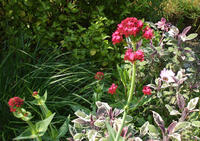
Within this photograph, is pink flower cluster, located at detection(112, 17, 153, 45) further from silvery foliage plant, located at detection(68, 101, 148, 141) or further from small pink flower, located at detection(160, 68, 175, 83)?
small pink flower, located at detection(160, 68, 175, 83)

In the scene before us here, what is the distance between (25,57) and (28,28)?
431mm

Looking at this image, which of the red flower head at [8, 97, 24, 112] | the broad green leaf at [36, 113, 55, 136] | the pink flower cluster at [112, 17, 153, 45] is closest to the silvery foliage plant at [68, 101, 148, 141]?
the broad green leaf at [36, 113, 55, 136]

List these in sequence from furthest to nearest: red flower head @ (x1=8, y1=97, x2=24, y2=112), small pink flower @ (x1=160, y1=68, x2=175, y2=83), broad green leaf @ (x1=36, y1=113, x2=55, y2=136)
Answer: small pink flower @ (x1=160, y1=68, x2=175, y2=83), broad green leaf @ (x1=36, y1=113, x2=55, y2=136), red flower head @ (x1=8, y1=97, x2=24, y2=112)

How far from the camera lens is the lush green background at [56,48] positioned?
7.40 feet

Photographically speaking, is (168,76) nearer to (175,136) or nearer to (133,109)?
(133,109)

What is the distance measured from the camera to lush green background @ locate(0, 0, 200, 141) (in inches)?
88.8

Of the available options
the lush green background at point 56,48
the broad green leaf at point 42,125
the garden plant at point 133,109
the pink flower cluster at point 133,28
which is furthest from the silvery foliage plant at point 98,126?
the pink flower cluster at point 133,28

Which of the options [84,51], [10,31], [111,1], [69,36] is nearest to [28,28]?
[10,31]

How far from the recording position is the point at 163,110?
2.31 meters

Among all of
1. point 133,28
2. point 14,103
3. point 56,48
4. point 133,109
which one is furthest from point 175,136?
point 56,48

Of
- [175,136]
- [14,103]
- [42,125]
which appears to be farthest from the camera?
[175,136]

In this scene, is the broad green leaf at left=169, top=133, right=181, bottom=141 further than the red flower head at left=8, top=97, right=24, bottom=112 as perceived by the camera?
Yes

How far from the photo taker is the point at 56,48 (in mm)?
2656

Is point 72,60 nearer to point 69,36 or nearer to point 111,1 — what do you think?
point 69,36
